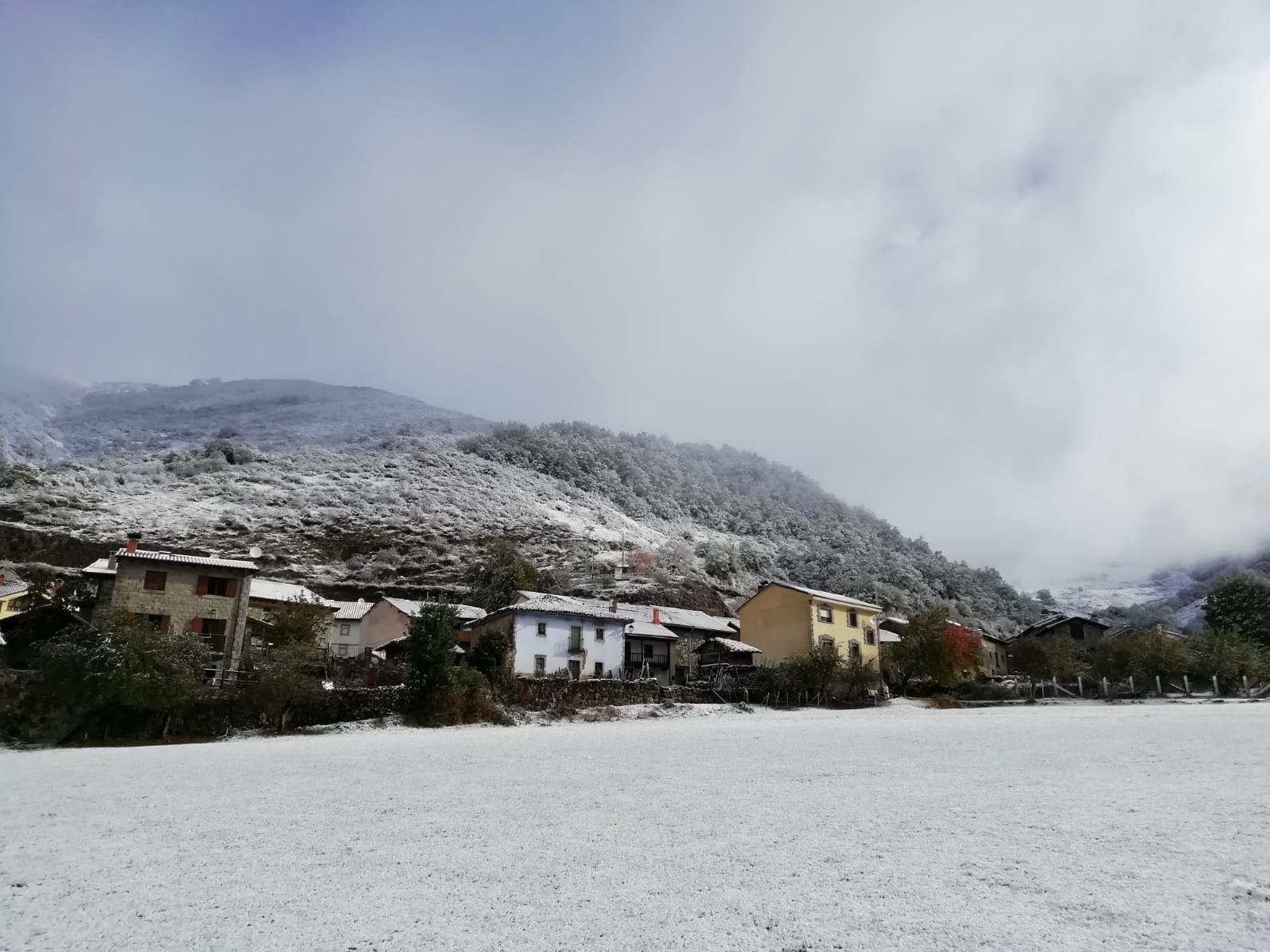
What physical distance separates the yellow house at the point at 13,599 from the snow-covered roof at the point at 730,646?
46.6m

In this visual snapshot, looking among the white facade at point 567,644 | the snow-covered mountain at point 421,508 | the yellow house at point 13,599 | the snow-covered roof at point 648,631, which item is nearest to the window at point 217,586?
the white facade at point 567,644

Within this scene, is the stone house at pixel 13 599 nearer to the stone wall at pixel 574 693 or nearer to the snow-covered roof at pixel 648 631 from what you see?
the stone wall at pixel 574 693

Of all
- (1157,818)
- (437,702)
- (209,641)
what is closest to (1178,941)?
(1157,818)

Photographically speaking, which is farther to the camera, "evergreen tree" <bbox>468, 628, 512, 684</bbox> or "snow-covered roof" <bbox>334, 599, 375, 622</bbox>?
"snow-covered roof" <bbox>334, 599, 375, 622</bbox>

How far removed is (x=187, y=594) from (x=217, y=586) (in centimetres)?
147

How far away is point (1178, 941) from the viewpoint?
6.59 metres

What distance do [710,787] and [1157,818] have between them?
749 cm

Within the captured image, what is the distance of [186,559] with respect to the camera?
40.3 meters

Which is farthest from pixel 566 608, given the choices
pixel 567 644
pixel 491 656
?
pixel 491 656

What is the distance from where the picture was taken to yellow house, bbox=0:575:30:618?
49.3m

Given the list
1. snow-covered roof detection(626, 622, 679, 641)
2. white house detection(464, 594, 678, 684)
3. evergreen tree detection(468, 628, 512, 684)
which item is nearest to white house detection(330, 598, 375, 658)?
white house detection(464, 594, 678, 684)

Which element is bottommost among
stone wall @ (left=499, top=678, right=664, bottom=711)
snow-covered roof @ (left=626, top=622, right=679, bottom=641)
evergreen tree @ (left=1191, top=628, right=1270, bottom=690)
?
stone wall @ (left=499, top=678, right=664, bottom=711)

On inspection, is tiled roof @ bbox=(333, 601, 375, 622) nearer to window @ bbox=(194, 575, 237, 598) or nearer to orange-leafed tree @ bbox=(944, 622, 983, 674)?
window @ bbox=(194, 575, 237, 598)

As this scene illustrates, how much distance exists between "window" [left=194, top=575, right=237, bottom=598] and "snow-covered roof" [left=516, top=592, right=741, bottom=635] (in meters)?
16.9
